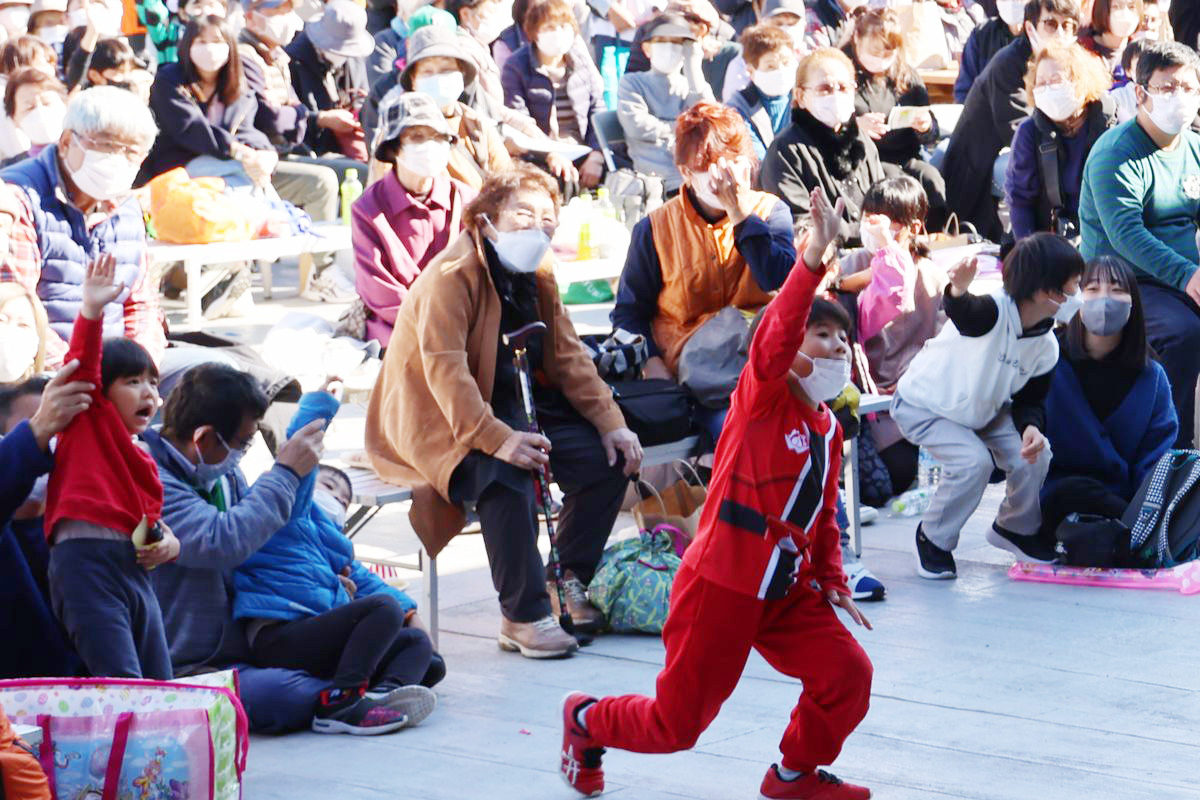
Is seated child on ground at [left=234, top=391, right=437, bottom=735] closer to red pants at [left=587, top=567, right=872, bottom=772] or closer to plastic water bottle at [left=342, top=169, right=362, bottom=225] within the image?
red pants at [left=587, top=567, right=872, bottom=772]

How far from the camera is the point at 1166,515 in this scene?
6035 mm

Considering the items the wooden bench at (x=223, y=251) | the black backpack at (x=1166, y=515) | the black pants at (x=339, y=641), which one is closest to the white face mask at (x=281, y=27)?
the wooden bench at (x=223, y=251)

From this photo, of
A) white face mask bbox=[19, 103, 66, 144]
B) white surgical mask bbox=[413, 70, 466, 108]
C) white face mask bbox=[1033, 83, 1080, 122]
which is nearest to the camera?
white face mask bbox=[1033, 83, 1080, 122]

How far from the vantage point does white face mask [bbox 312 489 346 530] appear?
508 centimetres

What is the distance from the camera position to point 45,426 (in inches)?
151

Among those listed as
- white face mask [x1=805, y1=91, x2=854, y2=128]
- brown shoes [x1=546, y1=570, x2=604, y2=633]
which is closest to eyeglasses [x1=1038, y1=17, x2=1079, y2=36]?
white face mask [x1=805, y1=91, x2=854, y2=128]

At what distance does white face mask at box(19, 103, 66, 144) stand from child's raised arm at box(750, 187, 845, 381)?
5.44 meters

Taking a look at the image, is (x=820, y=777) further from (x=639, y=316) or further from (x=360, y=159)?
(x=360, y=159)

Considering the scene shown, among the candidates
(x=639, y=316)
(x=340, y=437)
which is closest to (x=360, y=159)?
(x=340, y=437)

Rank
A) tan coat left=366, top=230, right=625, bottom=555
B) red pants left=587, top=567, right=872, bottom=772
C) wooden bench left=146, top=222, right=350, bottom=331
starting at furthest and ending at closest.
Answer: wooden bench left=146, top=222, right=350, bottom=331 → tan coat left=366, top=230, right=625, bottom=555 → red pants left=587, top=567, right=872, bottom=772

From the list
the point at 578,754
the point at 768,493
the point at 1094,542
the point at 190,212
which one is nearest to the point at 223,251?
the point at 190,212

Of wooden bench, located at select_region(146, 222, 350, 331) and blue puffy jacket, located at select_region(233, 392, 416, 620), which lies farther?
wooden bench, located at select_region(146, 222, 350, 331)

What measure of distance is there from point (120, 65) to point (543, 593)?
5.26m

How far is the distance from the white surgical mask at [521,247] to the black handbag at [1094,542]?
1.93 m
